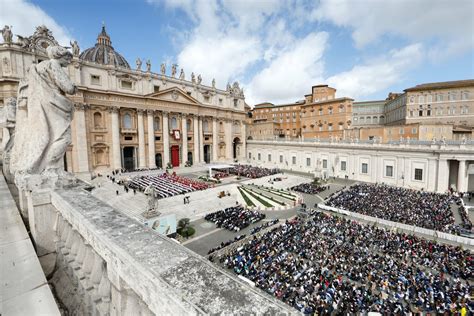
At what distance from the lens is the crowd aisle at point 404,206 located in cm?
1703

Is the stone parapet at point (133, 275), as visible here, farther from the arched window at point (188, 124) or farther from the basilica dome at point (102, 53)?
the basilica dome at point (102, 53)

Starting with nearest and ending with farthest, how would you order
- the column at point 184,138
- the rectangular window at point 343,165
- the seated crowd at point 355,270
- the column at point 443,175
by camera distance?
the seated crowd at point 355,270
the column at point 443,175
the rectangular window at point 343,165
the column at point 184,138

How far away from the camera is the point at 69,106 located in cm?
451

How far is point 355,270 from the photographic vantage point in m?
11.3

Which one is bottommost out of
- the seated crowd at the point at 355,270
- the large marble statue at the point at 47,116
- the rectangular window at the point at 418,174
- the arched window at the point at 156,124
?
the seated crowd at the point at 355,270

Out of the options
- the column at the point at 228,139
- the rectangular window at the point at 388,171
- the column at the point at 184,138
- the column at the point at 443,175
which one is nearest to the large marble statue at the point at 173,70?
the column at the point at 184,138

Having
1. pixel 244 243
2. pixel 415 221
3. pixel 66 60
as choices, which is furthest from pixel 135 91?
pixel 415 221

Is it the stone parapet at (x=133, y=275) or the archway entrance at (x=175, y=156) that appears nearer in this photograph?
the stone parapet at (x=133, y=275)

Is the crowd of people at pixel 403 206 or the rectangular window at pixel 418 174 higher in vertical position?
the rectangular window at pixel 418 174

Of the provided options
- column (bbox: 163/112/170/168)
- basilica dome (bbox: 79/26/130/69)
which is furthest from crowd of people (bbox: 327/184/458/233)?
basilica dome (bbox: 79/26/130/69)

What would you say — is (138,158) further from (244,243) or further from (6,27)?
(244,243)

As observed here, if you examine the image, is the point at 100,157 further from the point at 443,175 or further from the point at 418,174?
the point at 443,175

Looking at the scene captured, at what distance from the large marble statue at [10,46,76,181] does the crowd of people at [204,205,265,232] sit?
1368 centimetres

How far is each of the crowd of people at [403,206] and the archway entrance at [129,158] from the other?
29453 millimetres
